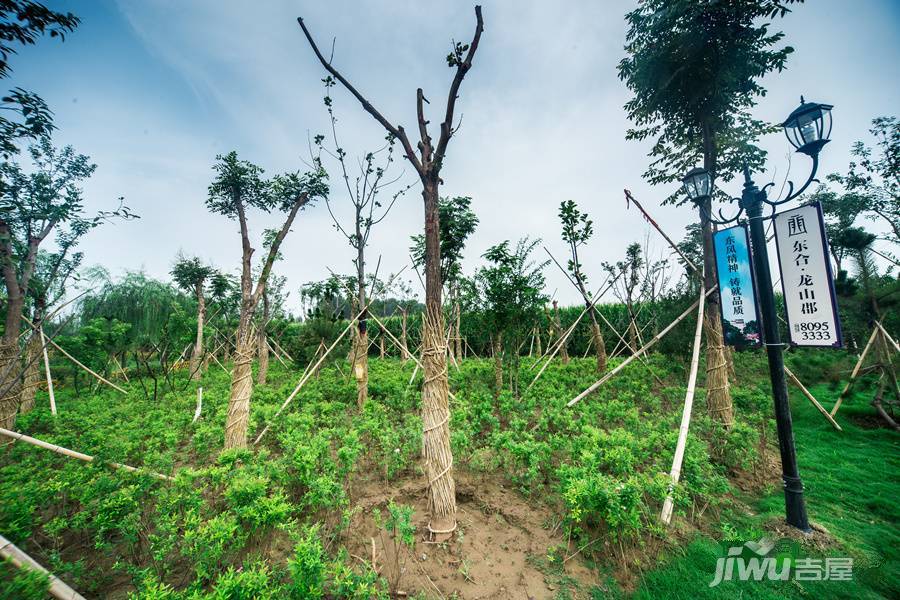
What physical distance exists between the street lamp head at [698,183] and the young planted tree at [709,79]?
1.08 m

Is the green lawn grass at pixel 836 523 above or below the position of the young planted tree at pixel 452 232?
below

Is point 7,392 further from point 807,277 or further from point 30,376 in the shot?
point 807,277

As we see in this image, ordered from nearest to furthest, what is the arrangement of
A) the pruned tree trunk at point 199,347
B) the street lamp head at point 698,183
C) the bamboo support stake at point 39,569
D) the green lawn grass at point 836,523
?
the bamboo support stake at point 39,569 < the green lawn grass at point 836,523 < the street lamp head at point 698,183 < the pruned tree trunk at point 199,347

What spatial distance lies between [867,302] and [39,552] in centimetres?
1217

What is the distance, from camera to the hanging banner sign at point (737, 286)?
4.05 metres

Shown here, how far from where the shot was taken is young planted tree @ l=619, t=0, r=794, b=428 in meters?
5.60

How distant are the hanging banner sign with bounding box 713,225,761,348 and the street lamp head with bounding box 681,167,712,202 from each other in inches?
21.2

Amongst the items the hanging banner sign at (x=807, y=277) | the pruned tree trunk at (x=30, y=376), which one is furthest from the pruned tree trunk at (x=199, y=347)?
the hanging banner sign at (x=807, y=277)

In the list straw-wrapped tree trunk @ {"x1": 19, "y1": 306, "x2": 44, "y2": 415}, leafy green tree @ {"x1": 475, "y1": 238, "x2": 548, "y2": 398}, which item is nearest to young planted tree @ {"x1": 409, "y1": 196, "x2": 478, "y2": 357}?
leafy green tree @ {"x1": 475, "y1": 238, "x2": 548, "y2": 398}

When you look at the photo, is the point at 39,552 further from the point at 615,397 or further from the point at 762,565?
the point at 615,397

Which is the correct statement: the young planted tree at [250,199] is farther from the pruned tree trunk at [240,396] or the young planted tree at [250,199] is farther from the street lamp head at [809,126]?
the street lamp head at [809,126]

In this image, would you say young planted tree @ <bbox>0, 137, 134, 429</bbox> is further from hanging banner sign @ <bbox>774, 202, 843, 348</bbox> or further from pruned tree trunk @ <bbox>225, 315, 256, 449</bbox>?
hanging banner sign @ <bbox>774, 202, 843, 348</bbox>

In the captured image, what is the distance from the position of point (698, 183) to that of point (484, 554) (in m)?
4.94

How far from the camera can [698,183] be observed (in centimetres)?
425
